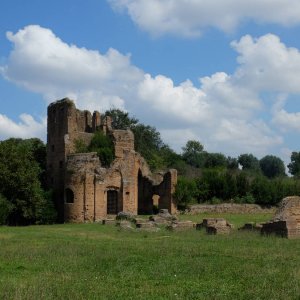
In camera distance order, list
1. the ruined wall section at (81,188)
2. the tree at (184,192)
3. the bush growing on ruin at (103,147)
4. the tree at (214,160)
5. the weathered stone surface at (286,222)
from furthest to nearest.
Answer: the tree at (214,160) → the tree at (184,192) → the bush growing on ruin at (103,147) → the ruined wall section at (81,188) → the weathered stone surface at (286,222)

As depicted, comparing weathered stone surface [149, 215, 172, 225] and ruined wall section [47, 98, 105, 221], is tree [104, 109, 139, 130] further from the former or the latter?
weathered stone surface [149, 215, 172, 225]

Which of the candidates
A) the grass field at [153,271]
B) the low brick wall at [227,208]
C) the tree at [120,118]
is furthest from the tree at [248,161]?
the grass field at [153,271]

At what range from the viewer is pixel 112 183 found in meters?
41.2

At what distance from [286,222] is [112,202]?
74.4 ft

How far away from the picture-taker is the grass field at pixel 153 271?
9430 millimetres

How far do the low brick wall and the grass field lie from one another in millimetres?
28771

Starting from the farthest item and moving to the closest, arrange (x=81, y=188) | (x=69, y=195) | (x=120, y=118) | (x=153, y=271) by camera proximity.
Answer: (x=120, y=118) < (x=69, y=195) < (x=81, y=188) < (x=153, y=271)

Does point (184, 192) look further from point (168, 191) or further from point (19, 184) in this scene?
point (19, 184)

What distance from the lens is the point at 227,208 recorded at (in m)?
48.3

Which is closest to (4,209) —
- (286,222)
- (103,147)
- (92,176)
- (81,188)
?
(81,188)

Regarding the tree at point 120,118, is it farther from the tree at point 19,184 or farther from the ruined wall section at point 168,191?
the tree at point 19,184

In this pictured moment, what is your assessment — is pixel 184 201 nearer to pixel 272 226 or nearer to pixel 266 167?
pixel 272 226

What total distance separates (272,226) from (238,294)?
12735mm

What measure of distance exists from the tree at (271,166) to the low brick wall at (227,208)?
71.3 m
